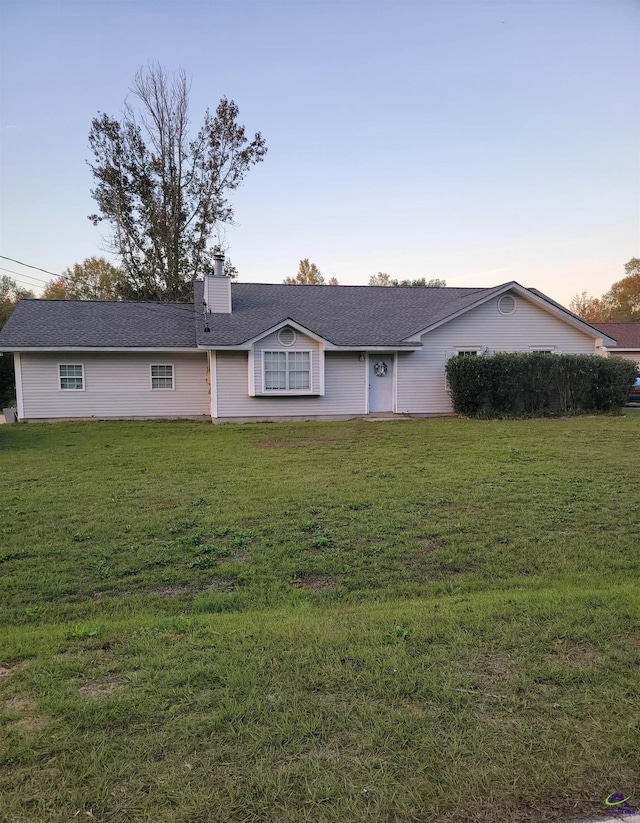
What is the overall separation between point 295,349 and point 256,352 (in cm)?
124

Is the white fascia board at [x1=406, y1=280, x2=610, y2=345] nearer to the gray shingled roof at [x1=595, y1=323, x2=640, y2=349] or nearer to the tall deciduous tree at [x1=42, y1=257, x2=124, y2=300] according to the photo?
the gray shingled roof at [x1=595, y1=323, x2=640, y2=349]

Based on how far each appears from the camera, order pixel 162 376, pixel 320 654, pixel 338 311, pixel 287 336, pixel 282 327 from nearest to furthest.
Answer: pixel 320 654 → pixel 282 327 → pixel 287 336 → pixel 162 376 → pixel 338 311

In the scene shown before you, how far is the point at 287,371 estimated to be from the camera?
16266 millimetres

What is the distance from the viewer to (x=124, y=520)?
19.9 ft

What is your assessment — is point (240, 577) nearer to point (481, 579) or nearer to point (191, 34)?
point (481, 579)

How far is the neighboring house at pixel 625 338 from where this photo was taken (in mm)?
30609

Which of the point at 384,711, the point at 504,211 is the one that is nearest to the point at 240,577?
the point at 384,711

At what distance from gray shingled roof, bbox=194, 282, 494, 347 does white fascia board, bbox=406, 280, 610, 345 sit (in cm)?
19

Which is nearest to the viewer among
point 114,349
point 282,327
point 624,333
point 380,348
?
point 282,327

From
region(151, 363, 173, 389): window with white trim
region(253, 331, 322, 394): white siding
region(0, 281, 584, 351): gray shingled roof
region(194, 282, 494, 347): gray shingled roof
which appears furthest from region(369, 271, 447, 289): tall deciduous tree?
region(151, 363, 173, 389): window with white trim

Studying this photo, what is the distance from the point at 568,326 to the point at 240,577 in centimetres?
1752

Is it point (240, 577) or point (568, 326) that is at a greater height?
point (568, 326)
